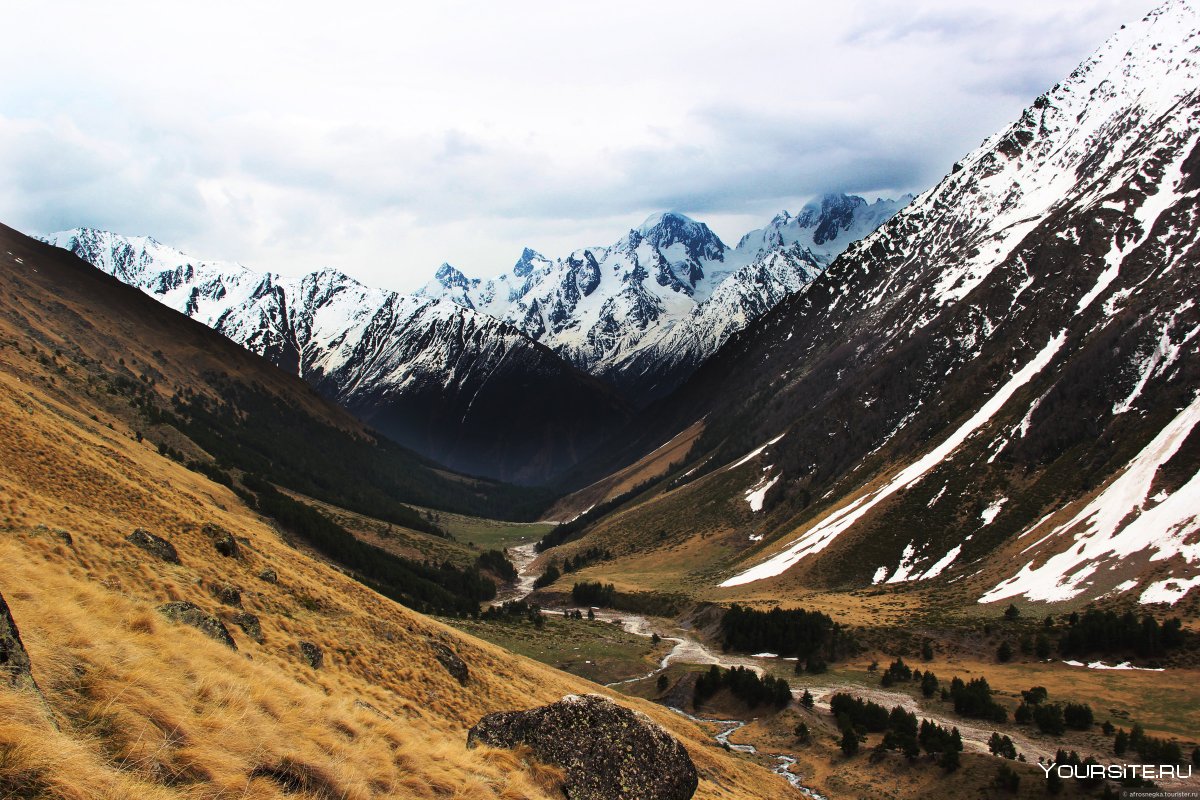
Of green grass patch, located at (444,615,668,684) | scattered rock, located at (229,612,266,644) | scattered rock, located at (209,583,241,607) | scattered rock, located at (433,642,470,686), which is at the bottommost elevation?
green grass patch, located at (444,615,668,684)

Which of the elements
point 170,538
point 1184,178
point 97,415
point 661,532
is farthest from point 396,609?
point 1184,178

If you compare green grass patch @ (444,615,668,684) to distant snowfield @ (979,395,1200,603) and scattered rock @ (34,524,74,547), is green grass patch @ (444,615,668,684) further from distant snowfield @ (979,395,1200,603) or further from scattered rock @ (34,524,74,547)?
scattered rock @ (34,524,74,547)

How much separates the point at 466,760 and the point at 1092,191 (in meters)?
231

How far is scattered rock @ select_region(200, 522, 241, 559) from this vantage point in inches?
1415

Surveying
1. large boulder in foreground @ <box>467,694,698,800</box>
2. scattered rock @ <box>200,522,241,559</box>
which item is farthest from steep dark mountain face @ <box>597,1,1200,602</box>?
scattered rock @ <box>200,522,241,559</box>

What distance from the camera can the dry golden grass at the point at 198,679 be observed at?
11.2m

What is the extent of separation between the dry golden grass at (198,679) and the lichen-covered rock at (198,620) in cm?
59

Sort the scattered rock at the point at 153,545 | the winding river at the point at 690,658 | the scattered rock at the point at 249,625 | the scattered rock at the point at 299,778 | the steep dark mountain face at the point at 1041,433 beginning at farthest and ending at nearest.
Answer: the steep dark mountain face at the point at 1041,433 → the winding river at the point at 690,658 → the scattered rock at the point at 153,545 → the scattered rock at the point at 249,625 → the scattered rock at the point at 299,778

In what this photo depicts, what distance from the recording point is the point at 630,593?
149875 mm

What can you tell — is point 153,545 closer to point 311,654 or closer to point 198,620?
point 311,654

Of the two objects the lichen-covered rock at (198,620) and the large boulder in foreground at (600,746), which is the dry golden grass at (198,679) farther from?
the large boulder in foreground at (600,746)

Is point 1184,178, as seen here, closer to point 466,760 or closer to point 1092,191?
point 1092,191

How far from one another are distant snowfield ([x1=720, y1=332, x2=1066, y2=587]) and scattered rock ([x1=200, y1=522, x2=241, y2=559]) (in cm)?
11791

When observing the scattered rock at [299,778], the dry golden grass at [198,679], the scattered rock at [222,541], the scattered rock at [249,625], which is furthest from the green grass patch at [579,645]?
the scattered rock at [299,778]
